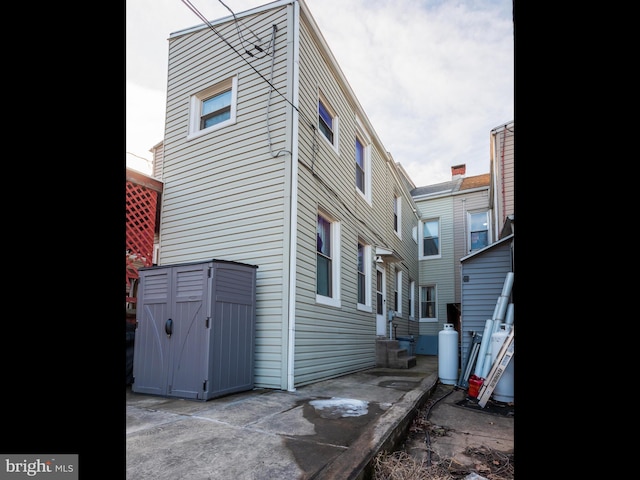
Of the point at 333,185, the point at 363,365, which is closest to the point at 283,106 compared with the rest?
the point at 333,185

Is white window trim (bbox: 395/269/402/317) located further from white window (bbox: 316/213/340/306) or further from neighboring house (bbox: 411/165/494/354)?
white window (bbox: 316/213/340/306)

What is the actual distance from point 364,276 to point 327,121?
3589mm

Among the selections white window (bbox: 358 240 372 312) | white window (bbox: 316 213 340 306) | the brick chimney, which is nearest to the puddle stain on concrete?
white window (bbox: 316 213 340 306)

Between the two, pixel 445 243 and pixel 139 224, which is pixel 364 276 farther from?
pixel 445 243

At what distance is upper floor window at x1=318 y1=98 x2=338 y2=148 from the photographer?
7684mm

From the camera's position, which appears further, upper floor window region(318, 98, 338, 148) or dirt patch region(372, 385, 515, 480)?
upper floor window region(318, 98, 338, 148)

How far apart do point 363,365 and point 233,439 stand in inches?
230

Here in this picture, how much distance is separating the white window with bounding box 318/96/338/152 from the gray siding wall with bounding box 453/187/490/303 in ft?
28.5

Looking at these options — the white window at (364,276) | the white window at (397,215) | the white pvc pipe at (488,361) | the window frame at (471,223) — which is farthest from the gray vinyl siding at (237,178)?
the window frame at (471,223)

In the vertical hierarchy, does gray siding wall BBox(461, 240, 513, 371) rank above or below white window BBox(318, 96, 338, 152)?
below

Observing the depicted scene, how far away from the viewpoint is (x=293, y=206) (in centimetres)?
604

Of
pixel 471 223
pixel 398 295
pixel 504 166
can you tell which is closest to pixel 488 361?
pixel 504 166
